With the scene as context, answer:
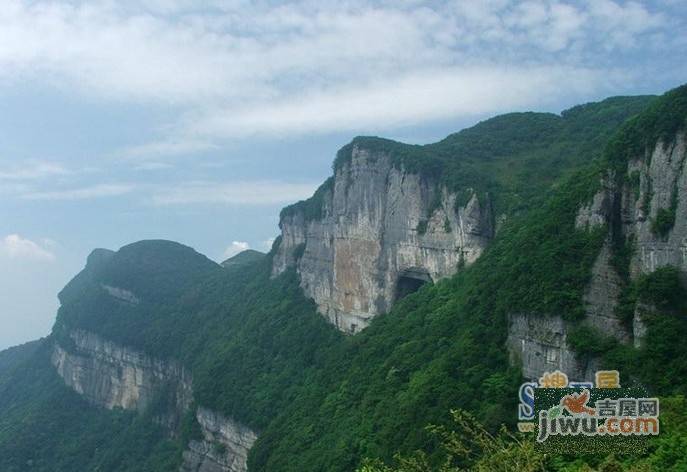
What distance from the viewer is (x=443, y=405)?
109 ft

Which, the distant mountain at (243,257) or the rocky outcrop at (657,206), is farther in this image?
the distant mountain at (243,257)

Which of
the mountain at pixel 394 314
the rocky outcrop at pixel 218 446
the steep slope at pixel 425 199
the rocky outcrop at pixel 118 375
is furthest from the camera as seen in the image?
the rocky outcrop at pixel 118 375

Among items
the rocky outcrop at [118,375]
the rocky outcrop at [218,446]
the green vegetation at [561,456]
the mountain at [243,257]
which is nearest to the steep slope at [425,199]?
the rocky outcrop at [218,446]

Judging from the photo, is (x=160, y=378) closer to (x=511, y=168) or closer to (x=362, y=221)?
(x=362, y=221)

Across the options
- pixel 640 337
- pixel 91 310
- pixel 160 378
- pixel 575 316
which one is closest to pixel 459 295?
pixel 575 316

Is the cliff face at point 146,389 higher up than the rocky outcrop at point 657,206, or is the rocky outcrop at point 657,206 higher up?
the rocky outcrop at point 657,206

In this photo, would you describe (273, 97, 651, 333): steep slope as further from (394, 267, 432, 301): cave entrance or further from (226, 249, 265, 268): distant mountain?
(226, 249, 265, 268): distant mountain

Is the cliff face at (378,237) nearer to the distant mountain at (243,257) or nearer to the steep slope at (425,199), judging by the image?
the steep slope at (425,199)

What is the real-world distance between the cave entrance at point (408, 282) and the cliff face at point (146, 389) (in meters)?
18.7

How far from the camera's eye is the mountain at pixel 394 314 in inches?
1128

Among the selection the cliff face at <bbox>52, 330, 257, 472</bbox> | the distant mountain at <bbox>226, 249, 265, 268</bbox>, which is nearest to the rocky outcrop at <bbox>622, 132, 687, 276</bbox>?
the cliff face at <bbox>52, 330, 257, 472</bbox>

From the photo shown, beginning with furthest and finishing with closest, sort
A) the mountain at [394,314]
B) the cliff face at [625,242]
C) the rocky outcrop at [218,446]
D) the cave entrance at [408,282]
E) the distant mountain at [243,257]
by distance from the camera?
1. the distant mountain at [243,257]
2. the rocky outcrop at [218,446]
3. the cave entrance at [408,282]
4. the mountain at [394,314]
5. the cliff face at [625,242]

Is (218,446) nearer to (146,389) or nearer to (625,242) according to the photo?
(146,389)

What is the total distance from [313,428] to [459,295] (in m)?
13.9
